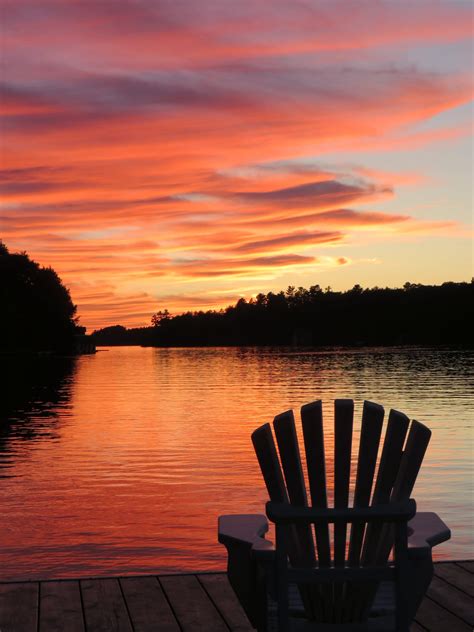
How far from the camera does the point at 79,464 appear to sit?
55.7 ft

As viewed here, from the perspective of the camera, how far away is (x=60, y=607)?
4.85 m

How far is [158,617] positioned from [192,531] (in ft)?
18.8

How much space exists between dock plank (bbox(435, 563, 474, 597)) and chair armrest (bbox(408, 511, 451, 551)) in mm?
1762

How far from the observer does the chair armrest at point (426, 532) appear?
10.7 feet

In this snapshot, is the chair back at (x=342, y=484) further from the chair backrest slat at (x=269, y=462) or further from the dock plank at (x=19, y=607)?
the dock plank at (x=19, y=607)

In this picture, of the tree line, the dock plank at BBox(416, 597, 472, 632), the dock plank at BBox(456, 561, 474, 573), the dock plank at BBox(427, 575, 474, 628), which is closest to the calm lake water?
the dock plank at BBox(456, 561, 474, 573)

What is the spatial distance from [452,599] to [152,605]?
1.64 meters

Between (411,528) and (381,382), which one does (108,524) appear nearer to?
(411,528)

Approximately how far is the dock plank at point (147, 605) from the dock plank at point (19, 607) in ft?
1.64

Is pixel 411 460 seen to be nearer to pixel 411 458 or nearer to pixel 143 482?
pixel 411 458

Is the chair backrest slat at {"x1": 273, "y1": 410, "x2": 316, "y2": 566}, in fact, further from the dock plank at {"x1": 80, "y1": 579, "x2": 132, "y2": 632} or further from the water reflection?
the water reflection

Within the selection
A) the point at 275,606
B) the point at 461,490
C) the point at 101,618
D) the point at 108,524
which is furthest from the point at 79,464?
the point at 275,606

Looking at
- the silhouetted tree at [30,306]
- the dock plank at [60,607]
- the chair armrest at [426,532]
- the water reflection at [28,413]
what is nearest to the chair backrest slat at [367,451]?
the chair armrest at [426,532]

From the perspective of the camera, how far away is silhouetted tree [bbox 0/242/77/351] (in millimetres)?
100812
